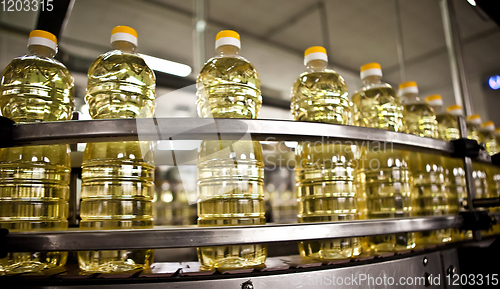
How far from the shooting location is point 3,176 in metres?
0.77

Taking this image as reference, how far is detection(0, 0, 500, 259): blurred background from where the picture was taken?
2713 millimetres

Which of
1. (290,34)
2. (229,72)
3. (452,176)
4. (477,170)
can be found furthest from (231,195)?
(290,34)

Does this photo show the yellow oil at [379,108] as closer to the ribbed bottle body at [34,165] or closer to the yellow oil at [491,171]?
the yellow oil at [491,171]

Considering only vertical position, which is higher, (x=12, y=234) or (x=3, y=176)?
(x=3, y=176)

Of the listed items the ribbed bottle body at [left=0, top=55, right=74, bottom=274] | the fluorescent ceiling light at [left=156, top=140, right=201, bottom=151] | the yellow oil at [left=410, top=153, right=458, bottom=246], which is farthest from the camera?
the yellow oil at [left=410, top=153, right=458, bottom=246]

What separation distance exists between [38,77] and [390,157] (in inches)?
42.0

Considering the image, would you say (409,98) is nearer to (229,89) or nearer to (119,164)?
(229,89)

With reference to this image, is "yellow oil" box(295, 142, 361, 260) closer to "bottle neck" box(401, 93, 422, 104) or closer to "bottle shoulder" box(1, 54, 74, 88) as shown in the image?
"bottle neck" box(401, 93, 422, 104)

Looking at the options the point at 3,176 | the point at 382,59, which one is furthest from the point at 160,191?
the point at 3,176

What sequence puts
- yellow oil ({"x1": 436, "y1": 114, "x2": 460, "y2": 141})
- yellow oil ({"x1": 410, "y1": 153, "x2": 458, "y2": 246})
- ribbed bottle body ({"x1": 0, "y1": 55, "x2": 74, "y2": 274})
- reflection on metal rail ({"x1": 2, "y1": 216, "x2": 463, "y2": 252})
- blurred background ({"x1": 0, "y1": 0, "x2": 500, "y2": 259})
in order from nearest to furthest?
reflection on metal rail ({"x1": 2, "y1": 216, "x2": 463, "y2": 252})
ribbed bottle body ({"x1": 0, "y1": 55, "x2": 74, "y2": 274})
yellow oil ({"x1": 410, "y1": 153, "x2": 458, "y2": 246})
yellow oil ({"x1": 436, "y1": 114, "x2": 460, "y2": 141})
blurred background ({"x1": 0, "y1": 0, "x2": 500, "y2": 259})

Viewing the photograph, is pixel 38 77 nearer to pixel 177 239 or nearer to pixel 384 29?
pixel 177 239

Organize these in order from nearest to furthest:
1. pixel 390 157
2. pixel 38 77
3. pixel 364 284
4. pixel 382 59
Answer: pixel 364 284 → pixel 38 77 → pixel 390 157 → pixel 382 59

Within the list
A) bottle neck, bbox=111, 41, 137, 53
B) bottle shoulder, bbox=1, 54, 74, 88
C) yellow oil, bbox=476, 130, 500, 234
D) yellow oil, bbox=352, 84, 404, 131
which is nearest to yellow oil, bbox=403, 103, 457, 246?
yellow oil, bbox=352, 84, 404, 131

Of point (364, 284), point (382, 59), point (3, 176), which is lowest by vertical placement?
point (364, 284)
